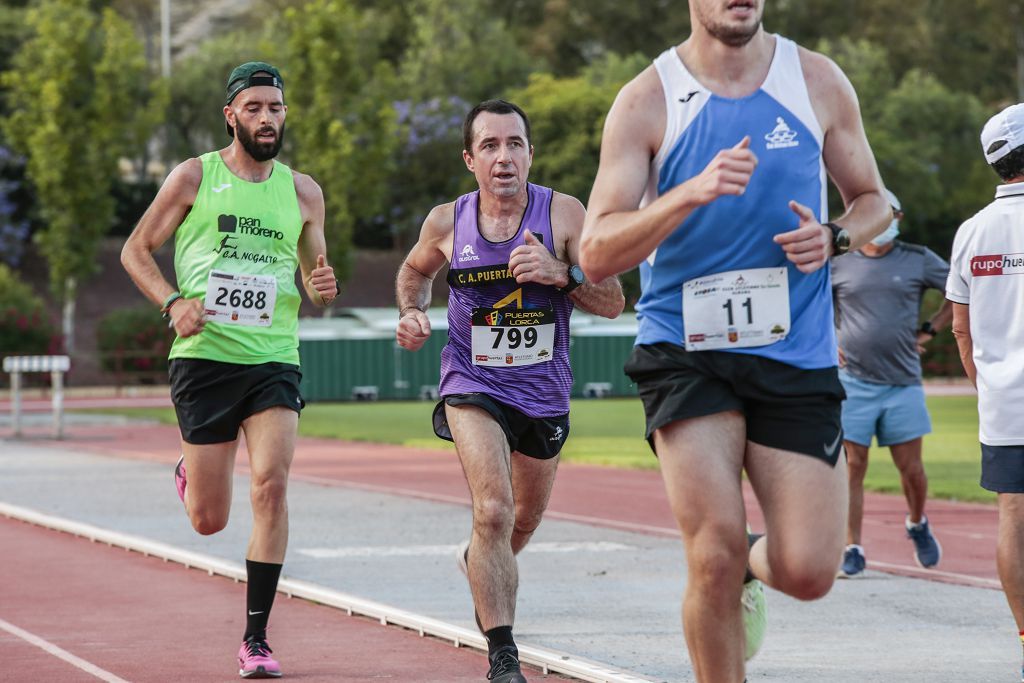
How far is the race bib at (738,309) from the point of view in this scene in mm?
4789

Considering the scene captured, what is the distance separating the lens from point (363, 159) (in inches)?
1871

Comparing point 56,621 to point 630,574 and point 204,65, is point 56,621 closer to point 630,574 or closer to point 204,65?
point 630,574

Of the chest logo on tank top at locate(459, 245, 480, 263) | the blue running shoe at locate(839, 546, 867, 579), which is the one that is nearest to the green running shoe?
Result: the chest logo on tank top at locate(459, 245, 480, 263)

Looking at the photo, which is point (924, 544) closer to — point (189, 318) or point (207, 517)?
point (207, 517)

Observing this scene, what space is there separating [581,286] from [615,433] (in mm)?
19584

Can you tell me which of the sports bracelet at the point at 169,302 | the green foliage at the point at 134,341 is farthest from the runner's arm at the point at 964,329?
the green foliage at the point at 134,341

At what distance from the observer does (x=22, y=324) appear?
4388 centimetres

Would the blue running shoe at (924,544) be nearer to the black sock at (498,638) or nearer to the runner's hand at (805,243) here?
the black sock at (498,638)

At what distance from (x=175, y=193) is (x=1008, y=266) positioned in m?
3.63

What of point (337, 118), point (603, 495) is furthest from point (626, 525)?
point (337, 118)

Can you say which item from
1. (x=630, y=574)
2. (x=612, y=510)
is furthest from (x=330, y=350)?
(x=630, y=574)

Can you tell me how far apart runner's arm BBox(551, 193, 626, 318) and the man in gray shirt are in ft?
12.9

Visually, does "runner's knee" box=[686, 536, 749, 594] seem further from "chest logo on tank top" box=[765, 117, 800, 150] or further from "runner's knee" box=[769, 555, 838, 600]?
"chest logo on tank top" box=[765, 117, 800, 150]

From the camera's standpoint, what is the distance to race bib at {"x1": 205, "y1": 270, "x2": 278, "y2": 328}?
7590 mm
